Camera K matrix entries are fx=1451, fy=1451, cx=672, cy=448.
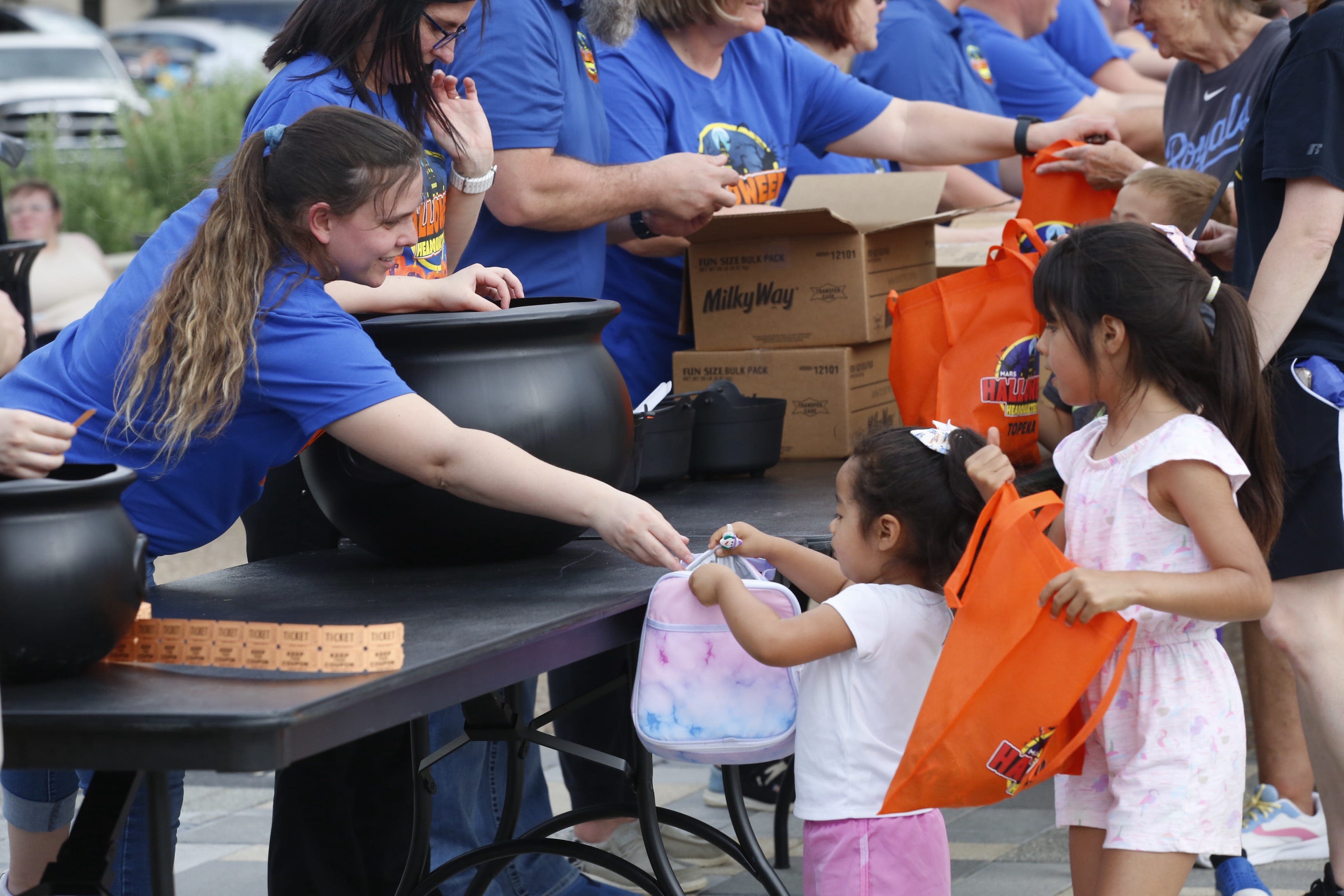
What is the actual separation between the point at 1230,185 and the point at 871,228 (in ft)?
2.74

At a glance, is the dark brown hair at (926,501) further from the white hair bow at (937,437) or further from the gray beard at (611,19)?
the gray beard at (611,19)

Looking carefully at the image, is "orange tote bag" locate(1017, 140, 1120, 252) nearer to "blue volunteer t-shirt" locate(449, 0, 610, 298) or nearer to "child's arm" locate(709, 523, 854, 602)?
"blue volunteer t-shirt" locate(449, 0, 610, 298)

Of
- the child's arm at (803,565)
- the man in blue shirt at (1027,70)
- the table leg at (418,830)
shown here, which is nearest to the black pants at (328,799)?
the table leg at (418,830)

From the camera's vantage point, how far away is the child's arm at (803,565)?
1952 mm

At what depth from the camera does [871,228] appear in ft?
9.40

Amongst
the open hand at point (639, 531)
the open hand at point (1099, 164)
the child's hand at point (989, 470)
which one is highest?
the open hand at point (1099, 164)

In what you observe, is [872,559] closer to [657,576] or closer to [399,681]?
[657,576]

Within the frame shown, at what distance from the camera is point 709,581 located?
5.74 ft

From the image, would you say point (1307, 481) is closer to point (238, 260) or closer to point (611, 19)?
point (611, 19)

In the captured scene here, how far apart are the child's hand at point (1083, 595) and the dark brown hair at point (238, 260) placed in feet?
3.04

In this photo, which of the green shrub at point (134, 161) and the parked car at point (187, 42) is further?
the parked car at point (187, 42)

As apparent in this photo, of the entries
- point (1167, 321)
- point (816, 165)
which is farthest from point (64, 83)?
point (1167, 321)

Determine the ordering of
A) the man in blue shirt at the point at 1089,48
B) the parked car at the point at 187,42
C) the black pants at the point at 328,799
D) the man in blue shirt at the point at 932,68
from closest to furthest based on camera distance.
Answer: the black pants at the point at 328,799, the man in blue shirt at the point at 932,68, the man in blue shirt at the point at 1089,48, the parked car at the point at 187,42

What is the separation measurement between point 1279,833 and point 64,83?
1422 cm
